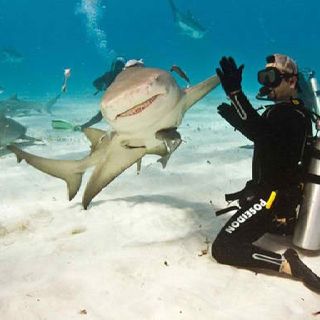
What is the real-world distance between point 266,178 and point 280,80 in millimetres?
887

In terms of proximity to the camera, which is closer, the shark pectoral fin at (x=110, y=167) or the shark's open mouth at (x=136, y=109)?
the shark's open mouth at (x=136, y=109)

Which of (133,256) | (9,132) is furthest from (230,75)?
(9,132)

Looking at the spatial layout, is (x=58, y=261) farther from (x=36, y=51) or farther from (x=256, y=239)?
(x=36, y=51)

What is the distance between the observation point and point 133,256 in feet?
11.9

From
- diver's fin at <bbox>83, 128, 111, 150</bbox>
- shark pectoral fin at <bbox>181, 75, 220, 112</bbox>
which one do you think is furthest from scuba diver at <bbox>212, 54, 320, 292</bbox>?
diver's fin at <bbox>83, 128, 111, 150</bbox>

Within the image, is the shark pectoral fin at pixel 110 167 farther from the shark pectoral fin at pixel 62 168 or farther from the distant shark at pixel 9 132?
the distant shark at pixel 9 132

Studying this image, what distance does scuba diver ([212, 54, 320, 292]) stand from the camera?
3.21 metres

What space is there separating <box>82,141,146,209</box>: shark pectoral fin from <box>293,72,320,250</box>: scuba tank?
195 cm

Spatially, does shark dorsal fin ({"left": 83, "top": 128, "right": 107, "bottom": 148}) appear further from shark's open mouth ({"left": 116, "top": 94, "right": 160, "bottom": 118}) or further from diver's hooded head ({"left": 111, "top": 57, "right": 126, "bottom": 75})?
diver's hooded head ({"left": 111, "top": 57, "right": 126, "bottom": 75})

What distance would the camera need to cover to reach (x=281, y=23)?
152125 millimetres

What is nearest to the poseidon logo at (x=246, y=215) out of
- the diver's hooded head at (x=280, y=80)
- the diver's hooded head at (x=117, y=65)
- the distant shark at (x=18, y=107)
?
the diver's hooded head at (x=280, y=80)

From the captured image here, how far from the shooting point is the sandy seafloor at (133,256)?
2797 millimetres

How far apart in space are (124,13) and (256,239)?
568 feet

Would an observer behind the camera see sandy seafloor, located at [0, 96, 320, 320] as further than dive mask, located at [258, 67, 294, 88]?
No
